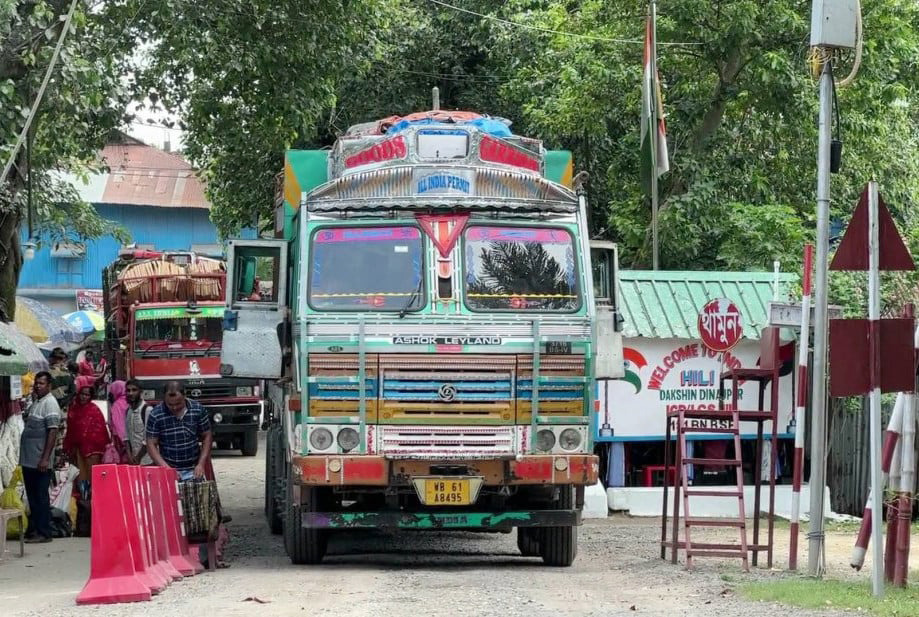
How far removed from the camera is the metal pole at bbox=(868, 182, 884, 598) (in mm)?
10133

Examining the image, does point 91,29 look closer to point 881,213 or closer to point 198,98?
point 198,98

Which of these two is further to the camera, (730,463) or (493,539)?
(493,539)

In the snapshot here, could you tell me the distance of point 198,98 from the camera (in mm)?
21047

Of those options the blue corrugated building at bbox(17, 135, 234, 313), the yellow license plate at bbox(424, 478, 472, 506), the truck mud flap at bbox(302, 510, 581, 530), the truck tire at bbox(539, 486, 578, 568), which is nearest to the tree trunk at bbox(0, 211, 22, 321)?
the truck mud flap at bbox(302, 510, 581, 530)

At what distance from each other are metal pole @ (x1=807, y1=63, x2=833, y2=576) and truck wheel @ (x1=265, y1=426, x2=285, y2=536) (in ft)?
17.6

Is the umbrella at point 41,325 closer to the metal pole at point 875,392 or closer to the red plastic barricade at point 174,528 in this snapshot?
the red plastic barricade at point 174,528

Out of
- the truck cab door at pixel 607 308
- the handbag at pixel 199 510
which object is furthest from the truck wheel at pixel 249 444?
the truck cab door at pixel 607 308

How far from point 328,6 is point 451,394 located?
32.2 feet

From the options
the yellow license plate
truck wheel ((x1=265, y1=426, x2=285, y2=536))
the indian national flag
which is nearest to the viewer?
the yellow license plate

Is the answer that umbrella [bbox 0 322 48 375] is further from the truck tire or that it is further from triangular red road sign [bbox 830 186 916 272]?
triangular red road sign [bbox 830 186 916 272]

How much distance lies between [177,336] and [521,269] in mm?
14431

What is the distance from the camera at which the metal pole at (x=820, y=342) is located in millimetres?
11914

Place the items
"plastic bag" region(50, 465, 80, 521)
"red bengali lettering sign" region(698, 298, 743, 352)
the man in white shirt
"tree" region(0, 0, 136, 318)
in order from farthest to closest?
"plastic bag" region(50, 465, 80, 521), "tree" region(0, 0, 136, 318), the man in white shirt, "red bengali lettering sign" region(698, 298, 743, 352)

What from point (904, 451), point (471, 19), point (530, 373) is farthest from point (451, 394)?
point (471, 19)
